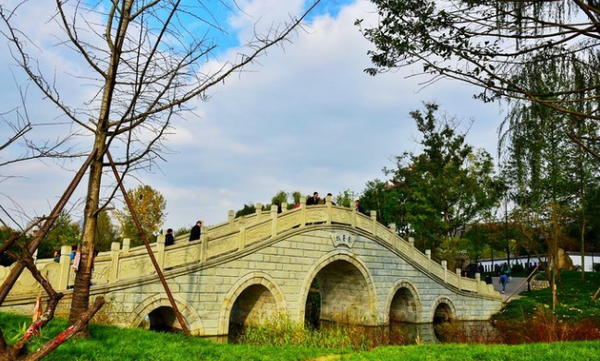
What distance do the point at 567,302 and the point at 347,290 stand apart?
10.8 m

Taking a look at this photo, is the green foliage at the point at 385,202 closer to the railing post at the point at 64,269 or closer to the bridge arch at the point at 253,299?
the bridge arch at the point at 253,299

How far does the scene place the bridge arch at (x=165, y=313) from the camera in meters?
10.9

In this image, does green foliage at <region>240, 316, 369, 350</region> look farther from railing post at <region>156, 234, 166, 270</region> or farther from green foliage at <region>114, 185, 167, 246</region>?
green foliage at <region>114, 185, 167, 246</region>

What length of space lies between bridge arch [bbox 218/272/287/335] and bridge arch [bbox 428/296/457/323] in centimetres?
944

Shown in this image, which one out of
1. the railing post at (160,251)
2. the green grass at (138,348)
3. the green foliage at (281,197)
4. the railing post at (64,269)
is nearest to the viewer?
the green grass at (138,348)

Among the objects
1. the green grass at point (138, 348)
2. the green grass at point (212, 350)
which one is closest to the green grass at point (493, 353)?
the green grass at point (212, 350)

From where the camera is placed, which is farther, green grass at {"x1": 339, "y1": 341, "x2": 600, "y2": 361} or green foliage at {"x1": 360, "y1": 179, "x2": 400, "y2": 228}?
green foliage at {"x1": 360, "y1": 179, "x2": 400, "y2": 228}

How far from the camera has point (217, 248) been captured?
13.0m

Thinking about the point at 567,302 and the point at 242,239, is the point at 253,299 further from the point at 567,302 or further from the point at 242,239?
the point at 567,302

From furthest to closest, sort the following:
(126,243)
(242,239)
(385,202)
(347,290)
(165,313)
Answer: (385,202)
(347,290)
(242,239)
(165,313)
(126,243)

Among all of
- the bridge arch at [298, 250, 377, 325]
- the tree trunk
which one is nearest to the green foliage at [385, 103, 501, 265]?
the bridge arch at [298, 250, 377, 325]

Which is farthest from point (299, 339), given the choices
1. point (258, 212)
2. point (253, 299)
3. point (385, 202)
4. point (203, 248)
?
point (385, 202)

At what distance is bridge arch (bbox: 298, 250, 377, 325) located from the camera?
58.5 feet

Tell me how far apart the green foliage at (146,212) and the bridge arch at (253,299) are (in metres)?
13.7
